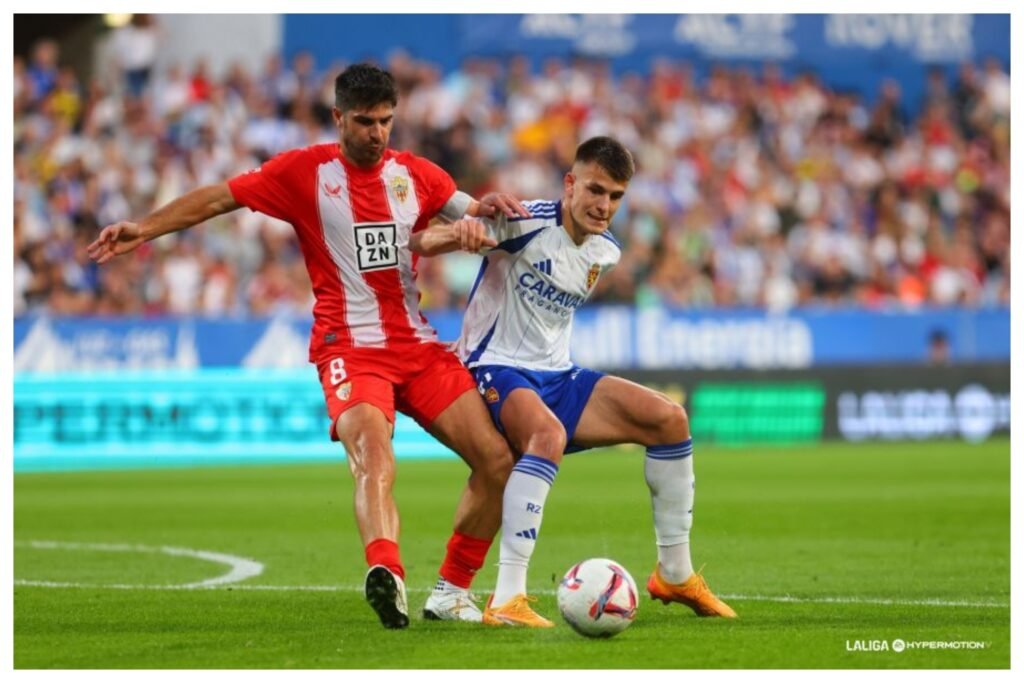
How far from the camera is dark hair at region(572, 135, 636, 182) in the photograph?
794cm

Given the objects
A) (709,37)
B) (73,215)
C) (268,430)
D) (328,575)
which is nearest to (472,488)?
(328,575)

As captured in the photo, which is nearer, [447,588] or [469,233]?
[469,233]

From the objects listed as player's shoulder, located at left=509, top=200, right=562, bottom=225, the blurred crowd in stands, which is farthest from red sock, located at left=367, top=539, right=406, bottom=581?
the blurred crowd in stands

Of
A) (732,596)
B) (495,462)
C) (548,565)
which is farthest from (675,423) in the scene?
(548,565)

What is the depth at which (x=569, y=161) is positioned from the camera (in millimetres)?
24953

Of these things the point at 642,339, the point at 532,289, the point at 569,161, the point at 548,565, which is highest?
the point at 569,161

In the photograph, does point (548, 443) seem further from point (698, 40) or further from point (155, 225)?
point (698, 40)

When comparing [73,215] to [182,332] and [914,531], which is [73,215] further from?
[914,531]

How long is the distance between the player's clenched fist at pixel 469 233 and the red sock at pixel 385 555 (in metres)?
1.28

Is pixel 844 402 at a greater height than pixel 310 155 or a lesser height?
lesser

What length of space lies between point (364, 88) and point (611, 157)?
1163 millimetres

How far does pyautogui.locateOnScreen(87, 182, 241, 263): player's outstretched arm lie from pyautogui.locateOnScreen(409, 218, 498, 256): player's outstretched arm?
33.4 inches

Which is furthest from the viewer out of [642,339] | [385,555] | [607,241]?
[642,339]

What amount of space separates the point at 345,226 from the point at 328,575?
292 cm
